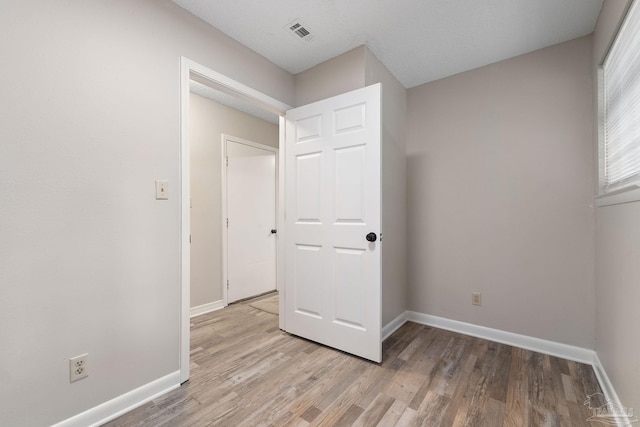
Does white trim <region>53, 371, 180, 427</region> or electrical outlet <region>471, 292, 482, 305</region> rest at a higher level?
electrical outlet <region>471, 292, 482, 305</region>

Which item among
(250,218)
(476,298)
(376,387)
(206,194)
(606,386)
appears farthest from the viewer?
(250,218)

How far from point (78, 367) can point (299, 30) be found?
2.55 m

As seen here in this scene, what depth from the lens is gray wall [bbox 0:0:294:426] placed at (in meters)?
1.22

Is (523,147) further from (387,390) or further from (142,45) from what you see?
(142,45)

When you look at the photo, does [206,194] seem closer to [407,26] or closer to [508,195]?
[407,26]

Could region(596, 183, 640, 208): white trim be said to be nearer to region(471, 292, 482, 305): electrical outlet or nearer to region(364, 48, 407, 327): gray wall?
region(471, 292, 482, 305): electrical outlet

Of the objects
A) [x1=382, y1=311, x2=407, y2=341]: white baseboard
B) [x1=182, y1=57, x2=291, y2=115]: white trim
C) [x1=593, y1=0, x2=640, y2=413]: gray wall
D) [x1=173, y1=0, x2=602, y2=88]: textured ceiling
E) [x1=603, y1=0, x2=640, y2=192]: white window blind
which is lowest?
[x1=382, y1=311, x2=407, y2=341]: white baseboard

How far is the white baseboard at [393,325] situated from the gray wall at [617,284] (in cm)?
142

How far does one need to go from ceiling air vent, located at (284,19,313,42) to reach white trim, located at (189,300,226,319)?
2.89 meters

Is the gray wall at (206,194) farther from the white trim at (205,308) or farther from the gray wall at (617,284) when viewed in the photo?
the gray wall at (617,284)

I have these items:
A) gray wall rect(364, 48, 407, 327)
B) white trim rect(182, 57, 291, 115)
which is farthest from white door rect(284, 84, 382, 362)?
gray wall rect(364, 48, 407, 327)

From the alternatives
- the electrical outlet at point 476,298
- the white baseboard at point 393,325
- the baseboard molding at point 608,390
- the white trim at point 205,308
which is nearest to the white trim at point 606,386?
the baseboard molding at point 608,390

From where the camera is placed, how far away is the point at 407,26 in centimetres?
200

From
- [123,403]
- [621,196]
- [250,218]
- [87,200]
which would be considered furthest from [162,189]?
[621,196]
